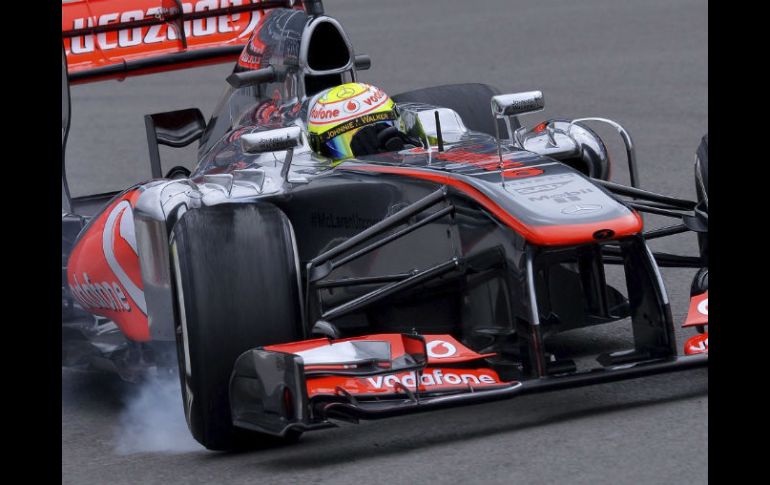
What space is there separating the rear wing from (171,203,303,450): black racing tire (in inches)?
109

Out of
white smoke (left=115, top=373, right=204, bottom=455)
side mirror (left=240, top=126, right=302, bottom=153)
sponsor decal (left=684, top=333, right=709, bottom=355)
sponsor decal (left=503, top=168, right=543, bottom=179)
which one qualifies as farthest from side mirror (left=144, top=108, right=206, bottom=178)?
sponsor decal (left=684, top=333, right=709, bottom=355)

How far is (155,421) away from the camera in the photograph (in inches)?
244

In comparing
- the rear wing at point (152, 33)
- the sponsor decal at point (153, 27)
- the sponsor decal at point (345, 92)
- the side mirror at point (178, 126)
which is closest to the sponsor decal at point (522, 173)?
the sponsor decal at point (345, 92)

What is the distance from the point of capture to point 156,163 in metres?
7.90

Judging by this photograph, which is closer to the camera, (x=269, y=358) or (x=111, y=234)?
(x=269, y=358)

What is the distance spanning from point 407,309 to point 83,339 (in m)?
1.74

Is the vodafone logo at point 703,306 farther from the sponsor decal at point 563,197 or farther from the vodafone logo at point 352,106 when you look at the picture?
the vodafone logo at point 352,106

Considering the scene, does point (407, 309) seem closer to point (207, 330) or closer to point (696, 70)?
point (207, 330)

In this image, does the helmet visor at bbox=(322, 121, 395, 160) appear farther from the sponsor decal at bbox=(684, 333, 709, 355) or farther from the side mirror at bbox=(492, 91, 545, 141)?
the sponsor decal at bbox=(684, 333, 709, 355)

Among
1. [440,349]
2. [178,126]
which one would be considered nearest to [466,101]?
[178,126]

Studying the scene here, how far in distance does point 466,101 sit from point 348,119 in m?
1.68

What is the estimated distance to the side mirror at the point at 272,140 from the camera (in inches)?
234
